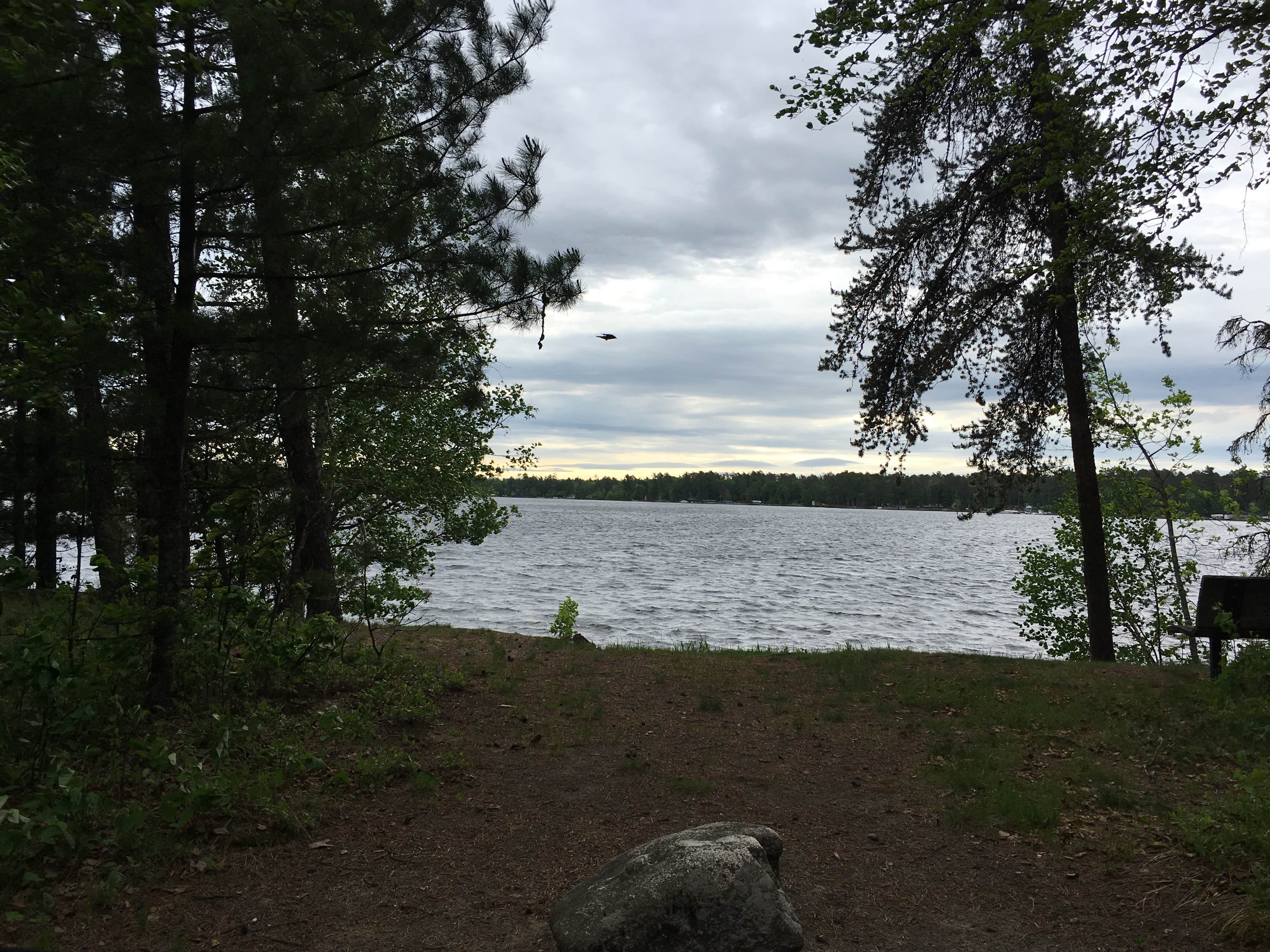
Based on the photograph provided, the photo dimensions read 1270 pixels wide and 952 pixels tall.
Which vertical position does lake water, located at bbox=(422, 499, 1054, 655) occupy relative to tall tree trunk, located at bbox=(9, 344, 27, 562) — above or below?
below

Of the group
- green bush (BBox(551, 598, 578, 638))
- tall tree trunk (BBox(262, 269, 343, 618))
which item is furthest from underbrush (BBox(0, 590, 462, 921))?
green bush (BBox(551, 598, 578, 638))

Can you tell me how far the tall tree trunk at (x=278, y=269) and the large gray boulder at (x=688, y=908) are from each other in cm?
414

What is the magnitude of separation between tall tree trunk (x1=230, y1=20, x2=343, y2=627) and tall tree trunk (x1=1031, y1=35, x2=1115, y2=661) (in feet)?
29.5

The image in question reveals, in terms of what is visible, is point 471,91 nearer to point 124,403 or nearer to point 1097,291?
point 124,403

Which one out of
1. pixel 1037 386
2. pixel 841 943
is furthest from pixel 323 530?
pixel 1037 386

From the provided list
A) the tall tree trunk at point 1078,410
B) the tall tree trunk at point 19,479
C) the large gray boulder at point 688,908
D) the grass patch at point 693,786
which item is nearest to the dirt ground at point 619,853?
the grass patch at point 693,786

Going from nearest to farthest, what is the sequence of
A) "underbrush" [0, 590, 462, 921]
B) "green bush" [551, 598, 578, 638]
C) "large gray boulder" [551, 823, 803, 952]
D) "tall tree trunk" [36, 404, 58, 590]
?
"large gray boulder" [551, 823, 803, 952] → "underbrush" [0, 590, 462, 921] → "tall tree trunk" [36, 404, 58, 590] → "green bush" [551, 598, 578, 638]

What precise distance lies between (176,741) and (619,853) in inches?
134

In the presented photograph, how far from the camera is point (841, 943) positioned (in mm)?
3986

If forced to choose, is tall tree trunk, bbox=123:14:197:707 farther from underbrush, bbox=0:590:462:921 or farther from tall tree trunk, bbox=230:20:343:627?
tall tree trunk, bbox=230:20:343:627

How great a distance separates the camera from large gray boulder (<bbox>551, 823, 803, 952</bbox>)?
139 inches

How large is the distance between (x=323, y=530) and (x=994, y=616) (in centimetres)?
2313

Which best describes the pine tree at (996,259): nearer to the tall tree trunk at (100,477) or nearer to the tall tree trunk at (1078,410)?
the tall tree trunk at (1078,410)

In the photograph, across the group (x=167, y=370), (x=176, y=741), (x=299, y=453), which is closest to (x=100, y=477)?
(x=299, y=453)
